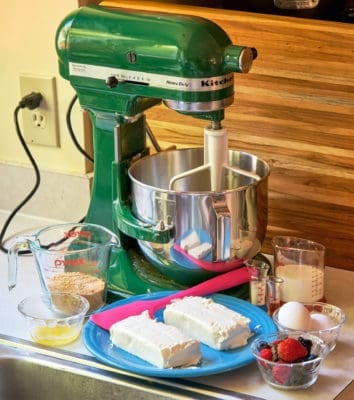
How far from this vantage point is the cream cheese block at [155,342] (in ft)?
4.18

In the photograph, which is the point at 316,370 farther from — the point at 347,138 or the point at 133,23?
the point at 133,23

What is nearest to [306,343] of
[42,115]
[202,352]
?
[202,352]

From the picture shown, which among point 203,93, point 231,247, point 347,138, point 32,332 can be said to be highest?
point 203,93

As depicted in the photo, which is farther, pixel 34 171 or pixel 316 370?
pixel 34 171

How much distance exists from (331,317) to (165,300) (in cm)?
24

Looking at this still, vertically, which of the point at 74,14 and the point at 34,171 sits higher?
the point at 74,14

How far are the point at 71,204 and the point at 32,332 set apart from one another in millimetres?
442

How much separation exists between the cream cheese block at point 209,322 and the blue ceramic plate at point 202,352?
0.04 feet

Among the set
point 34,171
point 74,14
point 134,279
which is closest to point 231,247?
point 134,279

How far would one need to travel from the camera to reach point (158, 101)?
4.82 ft

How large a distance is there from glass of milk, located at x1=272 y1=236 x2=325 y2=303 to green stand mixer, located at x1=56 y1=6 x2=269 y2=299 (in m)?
0.05

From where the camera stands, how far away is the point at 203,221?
4.57 ft

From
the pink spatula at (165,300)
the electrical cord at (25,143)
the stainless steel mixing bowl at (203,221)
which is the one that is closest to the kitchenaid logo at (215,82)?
the stainless steel mixing bowl at (203,221)

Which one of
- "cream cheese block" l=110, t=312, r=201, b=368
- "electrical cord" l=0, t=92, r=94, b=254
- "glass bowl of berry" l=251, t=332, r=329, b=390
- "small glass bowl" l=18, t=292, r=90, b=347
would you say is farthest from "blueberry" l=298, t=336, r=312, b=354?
A: "electrical cord" l=0, t=92, r=94, b=254
